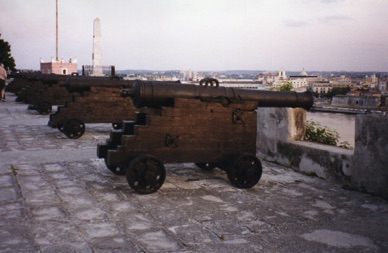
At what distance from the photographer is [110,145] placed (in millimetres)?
5156

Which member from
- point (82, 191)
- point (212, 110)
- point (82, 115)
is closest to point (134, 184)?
point (82, 191)

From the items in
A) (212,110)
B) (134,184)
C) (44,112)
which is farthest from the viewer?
(44,112)

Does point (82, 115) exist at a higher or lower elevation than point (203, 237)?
higher

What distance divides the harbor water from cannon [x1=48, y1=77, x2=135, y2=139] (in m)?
4.13

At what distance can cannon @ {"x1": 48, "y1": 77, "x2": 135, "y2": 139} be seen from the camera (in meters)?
8.73

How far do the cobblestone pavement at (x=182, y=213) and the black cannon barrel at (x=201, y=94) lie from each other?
939 millimetres

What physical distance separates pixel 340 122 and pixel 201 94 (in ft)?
7.81

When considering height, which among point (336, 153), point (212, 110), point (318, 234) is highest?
point (212, 110)

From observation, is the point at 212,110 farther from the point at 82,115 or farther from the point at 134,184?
the point at 82,115

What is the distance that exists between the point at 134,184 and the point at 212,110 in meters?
1.21

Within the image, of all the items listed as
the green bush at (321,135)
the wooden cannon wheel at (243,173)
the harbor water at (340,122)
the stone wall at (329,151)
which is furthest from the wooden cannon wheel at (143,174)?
the harbor water at (340,122)

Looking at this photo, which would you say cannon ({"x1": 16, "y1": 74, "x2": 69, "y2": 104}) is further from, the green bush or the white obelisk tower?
the white obelisk tower

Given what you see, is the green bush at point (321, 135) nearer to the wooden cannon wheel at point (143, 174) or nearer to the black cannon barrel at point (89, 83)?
the wooden cannon wheel at point (143, 174)

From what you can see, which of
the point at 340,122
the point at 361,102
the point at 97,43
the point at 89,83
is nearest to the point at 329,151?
the point at 340,122
